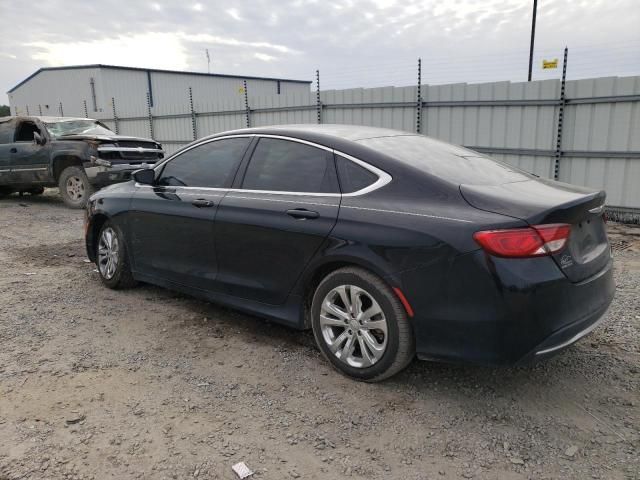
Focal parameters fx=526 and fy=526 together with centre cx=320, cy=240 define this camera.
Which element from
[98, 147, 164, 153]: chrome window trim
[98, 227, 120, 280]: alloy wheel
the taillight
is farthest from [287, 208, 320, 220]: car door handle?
[98, 147, 164, 153]: chrome window trim

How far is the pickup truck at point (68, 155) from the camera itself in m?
9.82

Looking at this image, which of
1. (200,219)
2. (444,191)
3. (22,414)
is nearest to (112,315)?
(200,219)

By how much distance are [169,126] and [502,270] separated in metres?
15.2

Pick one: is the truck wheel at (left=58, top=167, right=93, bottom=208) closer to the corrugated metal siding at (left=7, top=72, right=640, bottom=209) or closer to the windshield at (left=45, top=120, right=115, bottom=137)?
the windshield at (left=45, top=120, right=115, bottom=137)

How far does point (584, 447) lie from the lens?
8.55ft

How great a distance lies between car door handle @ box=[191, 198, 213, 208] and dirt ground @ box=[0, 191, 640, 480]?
97cm

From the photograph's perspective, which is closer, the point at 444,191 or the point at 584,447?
the point at 584,447

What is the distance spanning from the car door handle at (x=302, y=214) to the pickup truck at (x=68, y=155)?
7.04 metres

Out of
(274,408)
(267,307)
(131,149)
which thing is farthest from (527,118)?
(274,408)

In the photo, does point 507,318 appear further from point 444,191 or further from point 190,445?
point 190,445

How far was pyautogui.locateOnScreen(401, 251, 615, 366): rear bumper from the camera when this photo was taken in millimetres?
2631

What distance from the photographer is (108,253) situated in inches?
201

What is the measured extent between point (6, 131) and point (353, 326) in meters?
11.1

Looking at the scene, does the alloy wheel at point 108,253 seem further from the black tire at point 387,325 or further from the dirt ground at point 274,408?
the black tire at point 387,325
